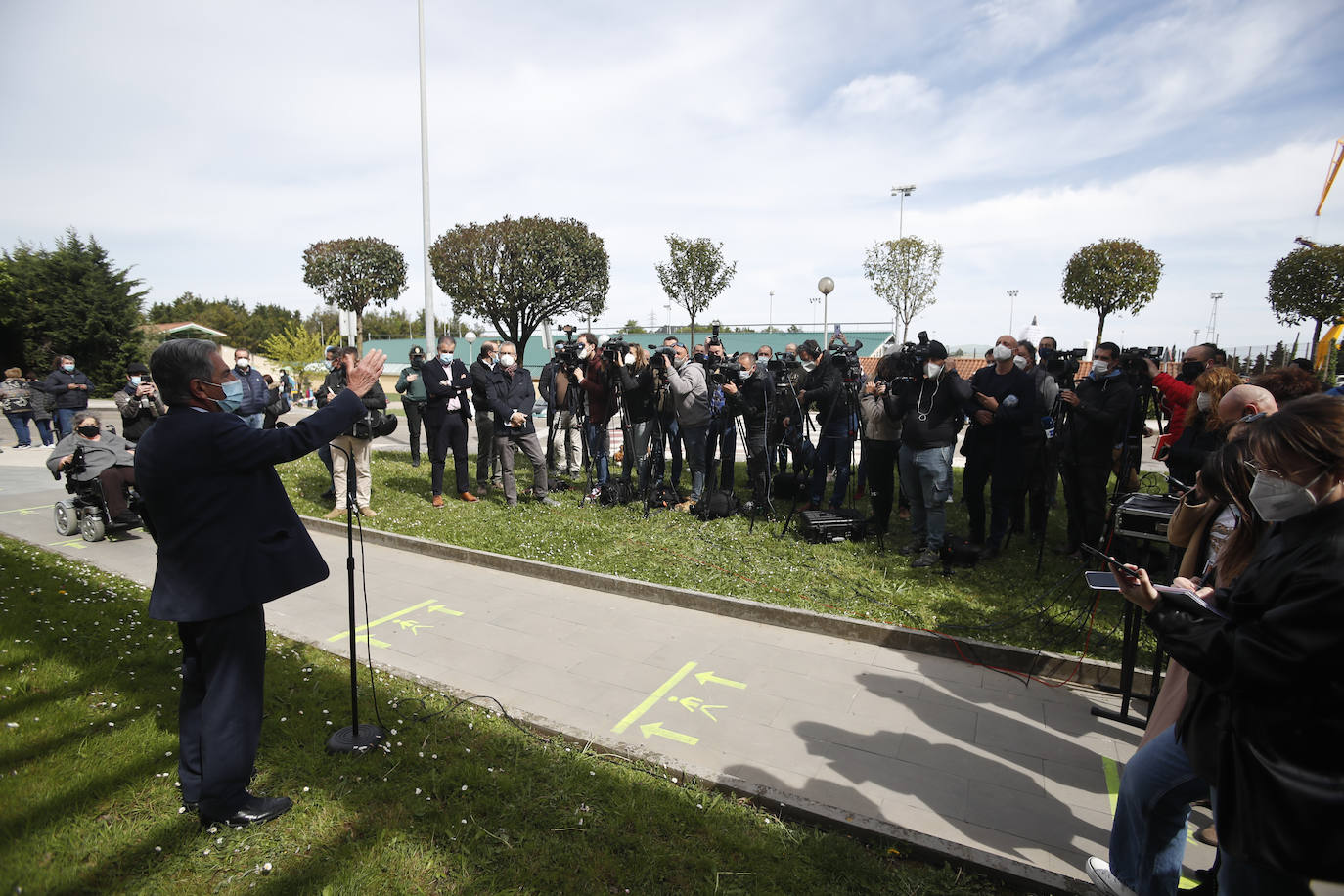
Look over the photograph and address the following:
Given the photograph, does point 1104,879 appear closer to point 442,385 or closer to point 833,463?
point 833,463

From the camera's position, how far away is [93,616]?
550cm

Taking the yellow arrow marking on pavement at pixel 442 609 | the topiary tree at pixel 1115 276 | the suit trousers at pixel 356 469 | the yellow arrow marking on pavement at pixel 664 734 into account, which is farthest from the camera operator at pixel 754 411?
the topiary tree at pixel 1115 276

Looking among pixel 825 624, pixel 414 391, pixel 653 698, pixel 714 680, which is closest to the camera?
pixel 653 698

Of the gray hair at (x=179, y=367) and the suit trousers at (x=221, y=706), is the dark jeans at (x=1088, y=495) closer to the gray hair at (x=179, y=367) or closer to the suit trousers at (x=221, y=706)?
the suit trousers at (x=221, y=706)

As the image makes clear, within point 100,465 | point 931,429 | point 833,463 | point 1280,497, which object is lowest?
point 100,465

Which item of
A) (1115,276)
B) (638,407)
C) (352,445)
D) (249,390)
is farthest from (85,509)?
(1115,276)

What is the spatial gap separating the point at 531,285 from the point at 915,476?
33.2 meters

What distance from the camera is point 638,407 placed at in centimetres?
945

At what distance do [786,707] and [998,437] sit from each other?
175 inches

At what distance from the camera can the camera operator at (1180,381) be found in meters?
6.48

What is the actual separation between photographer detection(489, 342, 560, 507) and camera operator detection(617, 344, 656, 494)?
131cm

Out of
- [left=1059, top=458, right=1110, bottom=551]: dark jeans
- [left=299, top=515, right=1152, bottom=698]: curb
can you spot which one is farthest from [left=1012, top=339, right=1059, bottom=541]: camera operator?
[left=299, top=515, right=1152, bottom=698]: curb

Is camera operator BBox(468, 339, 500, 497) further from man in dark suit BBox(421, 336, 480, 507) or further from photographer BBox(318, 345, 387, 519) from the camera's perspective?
photographer BBox(318, 345, 387, 519)

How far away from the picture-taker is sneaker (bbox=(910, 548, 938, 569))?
6.73 metres
